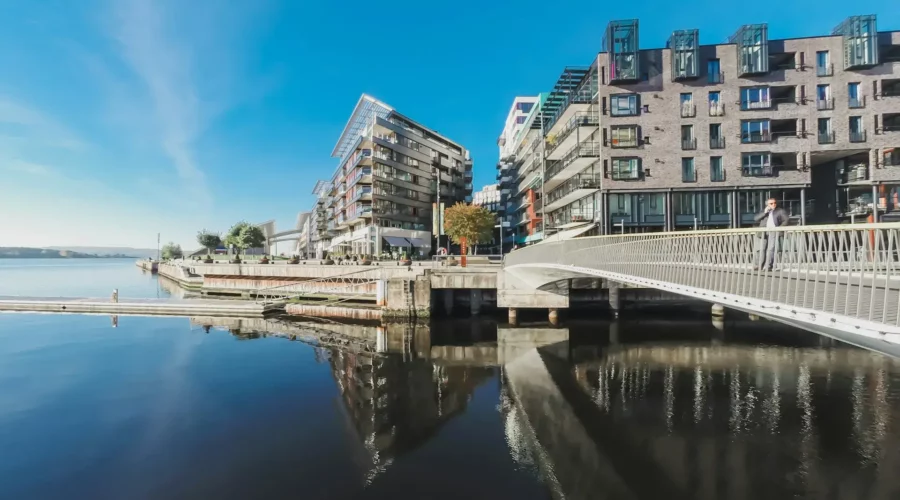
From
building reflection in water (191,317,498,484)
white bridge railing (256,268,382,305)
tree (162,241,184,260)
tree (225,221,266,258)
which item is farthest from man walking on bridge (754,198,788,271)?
tree (162,241,184,260)

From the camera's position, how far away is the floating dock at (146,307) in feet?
105

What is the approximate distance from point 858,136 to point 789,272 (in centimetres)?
4440

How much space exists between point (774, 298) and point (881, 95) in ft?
150

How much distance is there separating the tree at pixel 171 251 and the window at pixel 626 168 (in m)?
145

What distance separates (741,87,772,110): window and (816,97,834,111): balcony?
427 cm

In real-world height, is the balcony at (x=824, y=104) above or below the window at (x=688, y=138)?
above

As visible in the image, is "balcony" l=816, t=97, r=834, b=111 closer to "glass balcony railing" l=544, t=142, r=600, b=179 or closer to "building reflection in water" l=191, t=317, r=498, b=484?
"glass balcony railing" l=544, t=142, r=600, b=179

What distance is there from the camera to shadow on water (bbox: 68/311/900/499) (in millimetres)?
10117

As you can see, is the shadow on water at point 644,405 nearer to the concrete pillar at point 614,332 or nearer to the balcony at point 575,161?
the concrete pillar at point 614,332

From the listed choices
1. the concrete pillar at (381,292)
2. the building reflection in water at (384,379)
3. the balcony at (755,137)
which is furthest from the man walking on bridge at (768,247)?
the balcony at (755,137)

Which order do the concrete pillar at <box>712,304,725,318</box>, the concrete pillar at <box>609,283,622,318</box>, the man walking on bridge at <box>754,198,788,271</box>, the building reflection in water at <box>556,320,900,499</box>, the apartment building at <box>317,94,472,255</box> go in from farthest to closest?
the apartment building at <box>317,94,472,255</box>
the concrete pillar at <box>609,283,622,318</box>
the concrete pillar at <box>712,304,725,318</box>
the building reflection in water at <box>556,320,900,499</box>
the man walking on bridge at <box>754,198,788,271</box>

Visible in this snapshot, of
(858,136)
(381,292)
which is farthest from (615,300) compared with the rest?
(858,136)

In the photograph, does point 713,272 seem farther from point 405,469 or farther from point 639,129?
point 639,129

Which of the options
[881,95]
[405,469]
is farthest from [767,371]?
[881,95]
